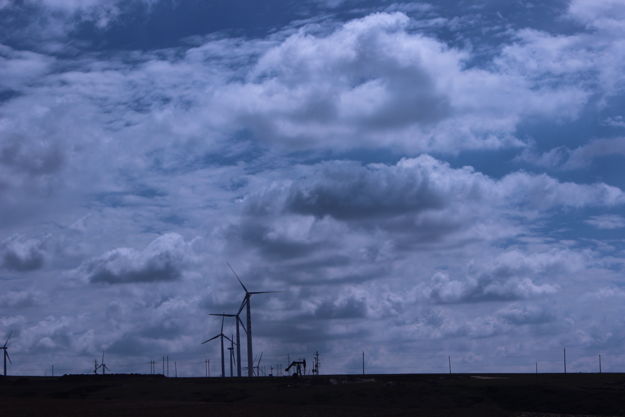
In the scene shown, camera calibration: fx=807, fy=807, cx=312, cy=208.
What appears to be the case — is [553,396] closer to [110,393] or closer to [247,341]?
[110,393]

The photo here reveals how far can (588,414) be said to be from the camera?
294ft

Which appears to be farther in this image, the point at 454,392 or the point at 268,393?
the point at 268,393

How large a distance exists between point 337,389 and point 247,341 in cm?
6795

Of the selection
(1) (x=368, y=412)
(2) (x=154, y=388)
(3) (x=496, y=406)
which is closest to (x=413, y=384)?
(3) (x=496, y=406)

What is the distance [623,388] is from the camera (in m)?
102

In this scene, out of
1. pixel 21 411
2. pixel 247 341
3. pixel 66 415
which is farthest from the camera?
pixel 247 341

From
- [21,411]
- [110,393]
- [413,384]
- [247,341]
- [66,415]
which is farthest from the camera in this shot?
[247,341]

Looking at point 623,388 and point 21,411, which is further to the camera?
point 623,388

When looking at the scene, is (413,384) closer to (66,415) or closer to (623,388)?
(623,388)

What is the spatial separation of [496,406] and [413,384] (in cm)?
1855

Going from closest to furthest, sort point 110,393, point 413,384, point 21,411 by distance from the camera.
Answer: point 21,411, point 413,384, point 110,393

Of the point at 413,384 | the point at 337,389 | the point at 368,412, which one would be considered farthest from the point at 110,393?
the point at 368,412

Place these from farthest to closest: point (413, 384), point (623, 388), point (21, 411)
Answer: point (413, 384) → point (623, 388) → point (21, 411)

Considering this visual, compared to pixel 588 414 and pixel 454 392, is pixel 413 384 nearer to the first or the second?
pixel 454 392
